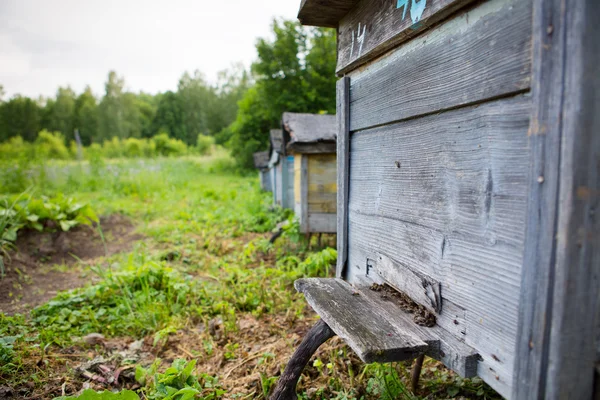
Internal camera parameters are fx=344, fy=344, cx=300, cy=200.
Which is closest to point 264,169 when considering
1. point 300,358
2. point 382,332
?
point 300,358

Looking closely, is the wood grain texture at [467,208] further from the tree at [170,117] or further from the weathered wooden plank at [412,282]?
the tree at [170,117]

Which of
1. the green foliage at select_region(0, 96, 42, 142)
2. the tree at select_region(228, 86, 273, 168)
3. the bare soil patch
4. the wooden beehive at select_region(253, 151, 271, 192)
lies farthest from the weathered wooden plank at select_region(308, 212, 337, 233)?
the green foliage at select_region(0, 96, 42, 142)

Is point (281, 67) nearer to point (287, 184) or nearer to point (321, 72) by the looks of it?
point (321, 72)

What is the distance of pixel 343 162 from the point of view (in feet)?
7.17

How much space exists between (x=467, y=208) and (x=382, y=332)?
606 millimetres

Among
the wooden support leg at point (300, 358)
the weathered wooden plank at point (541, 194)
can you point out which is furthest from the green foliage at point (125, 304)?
the weathered wooden plank at point (541, 194)

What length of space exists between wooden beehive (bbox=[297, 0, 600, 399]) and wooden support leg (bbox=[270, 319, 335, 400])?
243mm

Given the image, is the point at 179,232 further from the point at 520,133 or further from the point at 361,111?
the point at 520,133

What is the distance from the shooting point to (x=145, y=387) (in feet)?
7.80

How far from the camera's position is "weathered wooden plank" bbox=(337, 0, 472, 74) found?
1351mm

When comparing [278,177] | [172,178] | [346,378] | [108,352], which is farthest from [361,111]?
[172,178]

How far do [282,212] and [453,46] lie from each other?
7.35 metres

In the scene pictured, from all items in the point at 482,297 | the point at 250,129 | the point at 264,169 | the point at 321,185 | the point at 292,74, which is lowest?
the point at 482,297

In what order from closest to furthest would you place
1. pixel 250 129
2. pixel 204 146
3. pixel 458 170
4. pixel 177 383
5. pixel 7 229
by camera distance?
pixel 458 170 → pixel 177 383 → pixel 7 229 → pixel 250 129 → pixel 204 146
